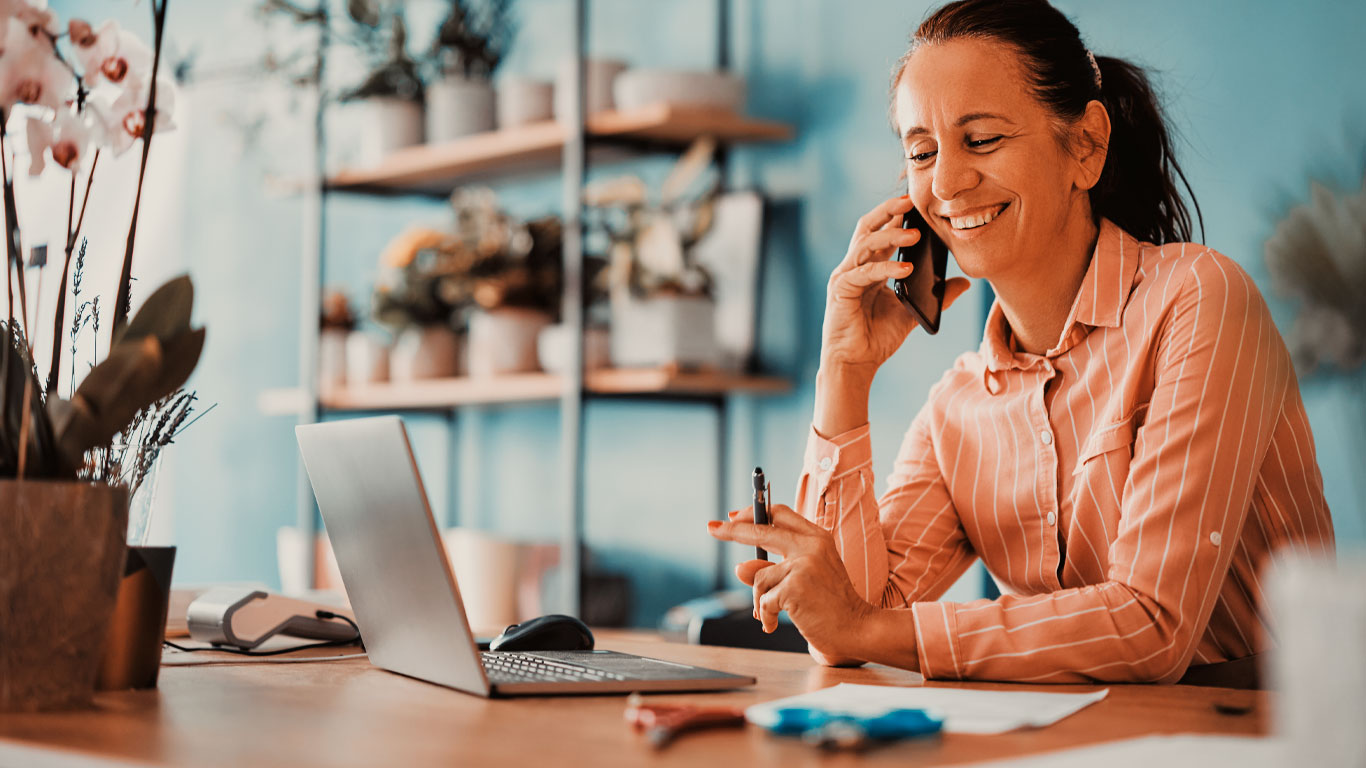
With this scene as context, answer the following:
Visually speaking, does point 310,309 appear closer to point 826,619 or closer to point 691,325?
point 691,325

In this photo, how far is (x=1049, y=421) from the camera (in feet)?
4.87

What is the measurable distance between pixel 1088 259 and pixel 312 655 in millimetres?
976

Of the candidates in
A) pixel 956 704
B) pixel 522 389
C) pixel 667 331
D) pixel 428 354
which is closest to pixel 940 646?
pixel 956 704

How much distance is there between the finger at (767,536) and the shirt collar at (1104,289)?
1.39 ft

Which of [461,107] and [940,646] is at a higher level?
[461,107]

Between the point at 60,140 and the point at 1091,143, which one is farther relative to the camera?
the point at 1091,143

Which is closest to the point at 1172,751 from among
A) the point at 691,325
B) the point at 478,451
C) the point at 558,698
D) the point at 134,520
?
the point at 558,698

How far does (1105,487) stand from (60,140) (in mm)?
1054

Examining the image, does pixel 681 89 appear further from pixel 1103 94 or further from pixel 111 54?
pixel 111 54

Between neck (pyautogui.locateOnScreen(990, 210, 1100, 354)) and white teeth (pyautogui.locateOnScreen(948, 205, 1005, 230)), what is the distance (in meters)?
0.07

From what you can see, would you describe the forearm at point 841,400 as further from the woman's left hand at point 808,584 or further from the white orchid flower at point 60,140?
the white orchid flower at point 60,140

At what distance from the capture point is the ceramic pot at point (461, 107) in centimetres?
320

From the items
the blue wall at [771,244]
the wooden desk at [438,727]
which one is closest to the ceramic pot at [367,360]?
the blue wall at [771,244]

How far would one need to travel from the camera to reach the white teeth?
4.96ft
